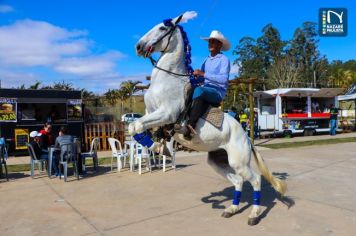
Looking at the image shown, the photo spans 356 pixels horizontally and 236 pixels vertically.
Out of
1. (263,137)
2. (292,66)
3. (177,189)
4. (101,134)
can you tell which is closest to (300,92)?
(263,137)

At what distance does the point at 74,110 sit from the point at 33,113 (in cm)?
159

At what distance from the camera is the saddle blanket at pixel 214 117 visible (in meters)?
4.64

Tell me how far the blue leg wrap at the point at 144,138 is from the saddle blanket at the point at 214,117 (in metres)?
0.80

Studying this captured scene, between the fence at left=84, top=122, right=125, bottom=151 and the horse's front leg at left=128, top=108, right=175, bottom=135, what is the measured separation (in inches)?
424

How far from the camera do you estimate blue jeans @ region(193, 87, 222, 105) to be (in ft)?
15.0

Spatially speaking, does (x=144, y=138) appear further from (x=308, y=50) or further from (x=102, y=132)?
(x=308, y=50)

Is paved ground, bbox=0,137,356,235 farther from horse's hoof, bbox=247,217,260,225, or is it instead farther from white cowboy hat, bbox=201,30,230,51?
white cowboy hat, bbox=201,30,230,51

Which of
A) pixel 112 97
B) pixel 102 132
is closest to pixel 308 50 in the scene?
pixel 112 97

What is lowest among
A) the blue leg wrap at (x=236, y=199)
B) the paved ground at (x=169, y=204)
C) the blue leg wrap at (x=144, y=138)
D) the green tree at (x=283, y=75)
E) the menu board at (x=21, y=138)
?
the paved ground at (x=169, y=204)

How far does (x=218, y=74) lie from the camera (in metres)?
4.77

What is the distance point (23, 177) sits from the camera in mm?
8703

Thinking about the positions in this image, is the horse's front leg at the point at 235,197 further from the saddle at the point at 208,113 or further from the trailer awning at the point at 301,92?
the trailer awning at the point at 301,92

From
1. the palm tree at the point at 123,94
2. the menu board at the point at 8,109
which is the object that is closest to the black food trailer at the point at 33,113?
the menu board at the point at 8,109

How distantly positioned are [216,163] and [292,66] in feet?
119
